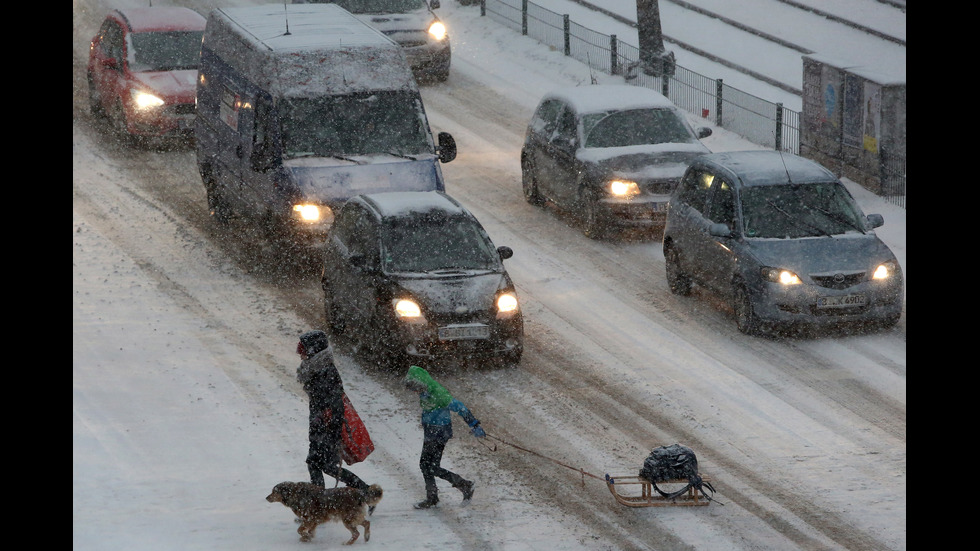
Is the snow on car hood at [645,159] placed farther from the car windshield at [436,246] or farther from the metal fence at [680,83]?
the car windshield at [436,246]

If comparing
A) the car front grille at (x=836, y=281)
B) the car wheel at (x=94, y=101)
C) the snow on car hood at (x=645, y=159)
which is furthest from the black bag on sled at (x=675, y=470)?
the car wheel at (x=94, y=101)

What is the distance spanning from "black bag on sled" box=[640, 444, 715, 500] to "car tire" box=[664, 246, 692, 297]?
18.7 ft

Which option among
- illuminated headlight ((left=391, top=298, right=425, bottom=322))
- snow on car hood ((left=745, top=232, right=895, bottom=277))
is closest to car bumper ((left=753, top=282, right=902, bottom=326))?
snow on car hood ((left=745, top=232, right=895, bottom=277))

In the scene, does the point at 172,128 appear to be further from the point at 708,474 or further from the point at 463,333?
the point at 708,474

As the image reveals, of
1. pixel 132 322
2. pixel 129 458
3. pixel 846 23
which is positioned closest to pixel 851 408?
pixel 129 458

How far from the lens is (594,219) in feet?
63.7

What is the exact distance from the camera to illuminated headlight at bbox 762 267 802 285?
1548 centimetres

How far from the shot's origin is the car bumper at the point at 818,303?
15.4 m

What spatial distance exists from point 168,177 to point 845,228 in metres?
11.1

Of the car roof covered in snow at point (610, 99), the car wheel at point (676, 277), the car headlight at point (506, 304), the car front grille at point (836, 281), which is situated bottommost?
the car wheel at point (676, 277)

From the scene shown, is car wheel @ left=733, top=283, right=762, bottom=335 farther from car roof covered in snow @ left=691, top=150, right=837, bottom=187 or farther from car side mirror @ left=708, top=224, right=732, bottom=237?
car roof covered in snow @ left=691, top=150, right=837, bottom=187

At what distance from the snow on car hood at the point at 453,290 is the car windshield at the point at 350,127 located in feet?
11.4

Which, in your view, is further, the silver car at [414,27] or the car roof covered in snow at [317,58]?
the silver car at [414,27]

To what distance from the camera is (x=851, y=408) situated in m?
13.6
